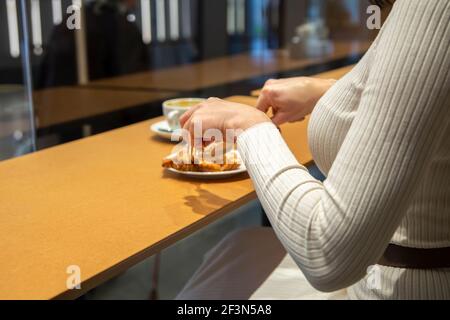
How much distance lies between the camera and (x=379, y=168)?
678 millimetres

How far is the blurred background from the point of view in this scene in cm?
194

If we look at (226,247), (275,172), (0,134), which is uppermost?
(275,172)

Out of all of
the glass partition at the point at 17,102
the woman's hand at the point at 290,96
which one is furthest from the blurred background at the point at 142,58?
the woman's hand at the point at 290,96

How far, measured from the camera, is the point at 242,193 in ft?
3.17

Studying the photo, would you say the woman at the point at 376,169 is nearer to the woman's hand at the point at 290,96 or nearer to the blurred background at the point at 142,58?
the woman's hand at the point at 290,96

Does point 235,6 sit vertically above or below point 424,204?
above

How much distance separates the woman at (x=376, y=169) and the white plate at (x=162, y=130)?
319 mm

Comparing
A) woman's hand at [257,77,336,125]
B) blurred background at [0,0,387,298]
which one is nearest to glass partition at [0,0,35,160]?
blurred background at [0,0,387,298]

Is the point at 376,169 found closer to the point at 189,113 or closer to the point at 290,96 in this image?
the point at 189,113

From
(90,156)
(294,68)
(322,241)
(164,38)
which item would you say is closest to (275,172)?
(322,241)

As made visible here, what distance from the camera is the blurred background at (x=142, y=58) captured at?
6.36 ft

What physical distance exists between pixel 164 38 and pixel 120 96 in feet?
5.15

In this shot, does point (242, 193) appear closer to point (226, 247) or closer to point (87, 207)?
point (87, 207)

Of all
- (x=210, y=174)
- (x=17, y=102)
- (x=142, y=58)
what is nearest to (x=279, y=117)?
(x=210, y=174)
